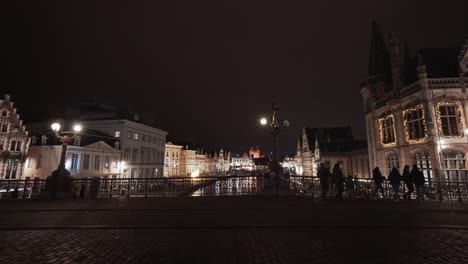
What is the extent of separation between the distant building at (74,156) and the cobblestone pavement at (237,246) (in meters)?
30.8

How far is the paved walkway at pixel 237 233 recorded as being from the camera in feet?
17.5

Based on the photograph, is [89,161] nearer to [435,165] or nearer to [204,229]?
[204,229]

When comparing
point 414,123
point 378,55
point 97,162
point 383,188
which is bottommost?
point 383,188

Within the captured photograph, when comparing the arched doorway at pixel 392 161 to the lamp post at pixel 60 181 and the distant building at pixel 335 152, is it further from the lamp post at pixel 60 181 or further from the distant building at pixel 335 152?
the lamp post at pixel 60 181

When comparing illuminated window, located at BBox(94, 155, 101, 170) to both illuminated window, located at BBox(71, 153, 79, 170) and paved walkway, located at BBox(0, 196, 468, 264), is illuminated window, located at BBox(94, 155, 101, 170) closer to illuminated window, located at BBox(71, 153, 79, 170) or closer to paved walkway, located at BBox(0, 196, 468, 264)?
illuminated window, located at BBox(71, 153, 79, 170)

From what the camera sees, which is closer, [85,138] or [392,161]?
[392,161]

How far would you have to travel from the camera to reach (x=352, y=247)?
5.83m

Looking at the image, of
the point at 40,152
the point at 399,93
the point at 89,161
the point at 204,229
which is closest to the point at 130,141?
the point at 89,161

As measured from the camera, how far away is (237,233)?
Answer: 23.6ft

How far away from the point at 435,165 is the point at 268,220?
65.9 feet

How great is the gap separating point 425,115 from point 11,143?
50.4m

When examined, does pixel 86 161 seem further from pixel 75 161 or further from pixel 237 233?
pixel 237 233

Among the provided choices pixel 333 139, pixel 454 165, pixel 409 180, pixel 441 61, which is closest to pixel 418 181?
pixel 409 180

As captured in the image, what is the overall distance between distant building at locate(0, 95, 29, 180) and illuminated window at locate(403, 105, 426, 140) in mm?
49465
